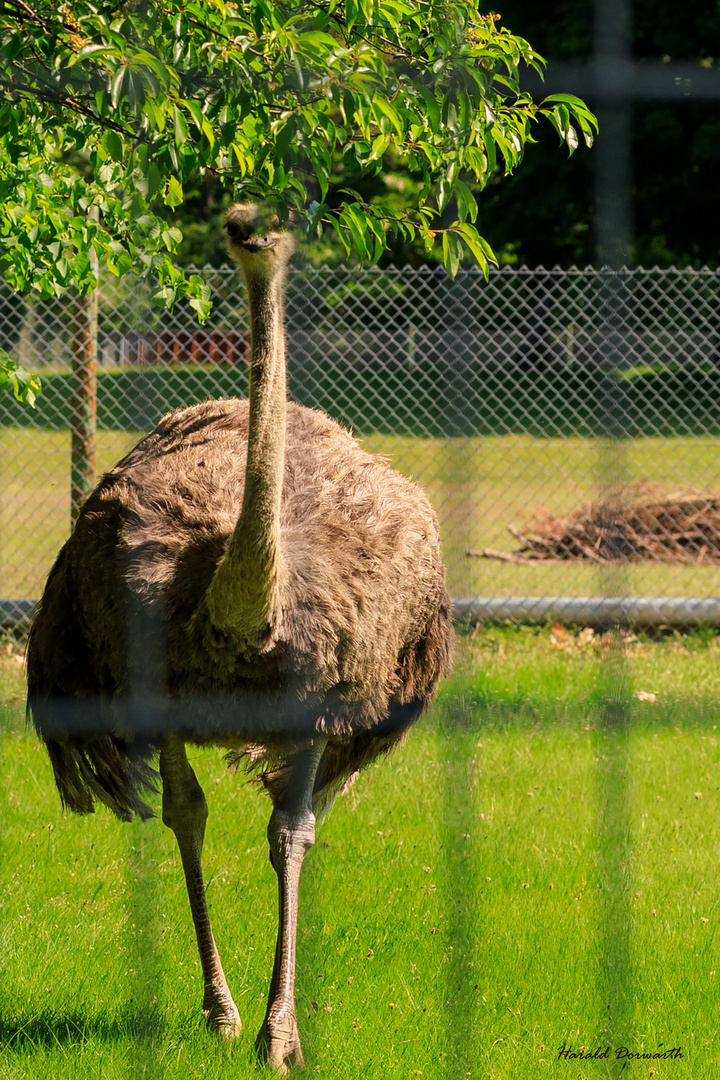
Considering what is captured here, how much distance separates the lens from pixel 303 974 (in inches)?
136

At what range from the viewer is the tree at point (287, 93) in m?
2.39

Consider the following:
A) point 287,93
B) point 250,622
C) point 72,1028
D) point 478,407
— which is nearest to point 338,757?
point 250,622

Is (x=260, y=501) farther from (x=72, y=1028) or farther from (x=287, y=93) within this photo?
(x=72, y=1028)

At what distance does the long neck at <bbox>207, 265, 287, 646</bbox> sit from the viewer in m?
2.92

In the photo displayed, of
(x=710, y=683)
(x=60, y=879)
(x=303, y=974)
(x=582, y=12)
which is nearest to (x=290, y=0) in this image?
(x=303, y=974)

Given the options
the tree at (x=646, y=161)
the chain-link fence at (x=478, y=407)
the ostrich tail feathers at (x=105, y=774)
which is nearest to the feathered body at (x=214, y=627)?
the ostrich tail feathers at (x=105, y=774)

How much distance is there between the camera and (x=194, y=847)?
138 inches

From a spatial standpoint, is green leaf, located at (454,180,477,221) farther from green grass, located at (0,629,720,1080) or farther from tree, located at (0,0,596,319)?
green grass, located at (0,629,720,1080)

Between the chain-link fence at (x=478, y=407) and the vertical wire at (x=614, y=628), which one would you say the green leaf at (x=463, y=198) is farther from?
the chain-link fence at (x=478, y=407)

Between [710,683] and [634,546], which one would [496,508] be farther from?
[710,683]

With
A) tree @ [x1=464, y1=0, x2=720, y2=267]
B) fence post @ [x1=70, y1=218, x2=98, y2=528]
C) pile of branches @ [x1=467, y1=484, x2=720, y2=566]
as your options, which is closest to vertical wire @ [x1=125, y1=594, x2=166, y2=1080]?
fence post @ [x1=70, y1=218, x2=98, y2=528]

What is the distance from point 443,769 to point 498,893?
1.14 m

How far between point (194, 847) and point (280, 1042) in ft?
1.99

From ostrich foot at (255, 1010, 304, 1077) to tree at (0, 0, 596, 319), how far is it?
1843mm
